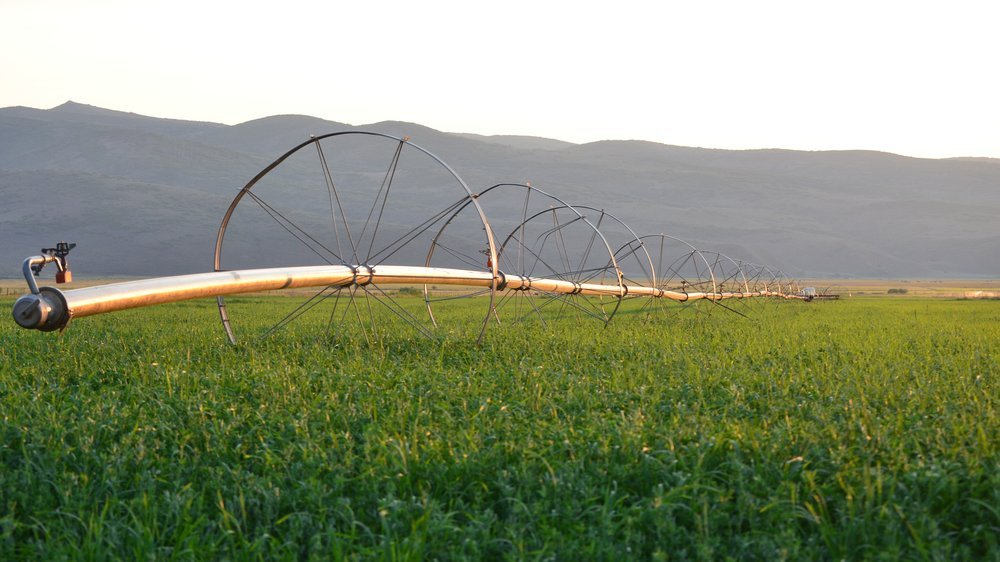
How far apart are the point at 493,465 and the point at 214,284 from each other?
4.19 meters

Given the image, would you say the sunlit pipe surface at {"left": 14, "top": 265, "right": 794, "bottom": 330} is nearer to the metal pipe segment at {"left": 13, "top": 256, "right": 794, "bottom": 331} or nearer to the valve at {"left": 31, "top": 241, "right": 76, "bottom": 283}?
the metal pipe segment at {"left": 13, "top": 256, "right": 794, "bottom": 331}

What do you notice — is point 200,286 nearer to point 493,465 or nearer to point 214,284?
point 214,284

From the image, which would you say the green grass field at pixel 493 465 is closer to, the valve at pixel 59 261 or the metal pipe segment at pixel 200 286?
the metal pipe segment at pixel 200 286

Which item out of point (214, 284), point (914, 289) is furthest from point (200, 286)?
point (914, 289)

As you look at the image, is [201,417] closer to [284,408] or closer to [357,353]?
[284,408]

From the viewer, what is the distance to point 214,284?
7.66 meters

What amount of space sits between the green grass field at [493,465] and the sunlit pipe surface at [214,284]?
67 cm

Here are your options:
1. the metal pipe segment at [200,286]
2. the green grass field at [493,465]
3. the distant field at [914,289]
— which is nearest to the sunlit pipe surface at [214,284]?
the metal pipe segment at [200,286]

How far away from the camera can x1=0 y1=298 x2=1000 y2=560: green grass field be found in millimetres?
3607

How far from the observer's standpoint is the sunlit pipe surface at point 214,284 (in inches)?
232

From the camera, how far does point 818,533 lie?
12.4ft

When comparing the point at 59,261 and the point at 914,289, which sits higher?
the point at 59,261

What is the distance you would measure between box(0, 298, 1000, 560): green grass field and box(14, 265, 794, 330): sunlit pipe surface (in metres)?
0.67

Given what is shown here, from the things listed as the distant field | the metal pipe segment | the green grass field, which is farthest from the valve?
the distant field
